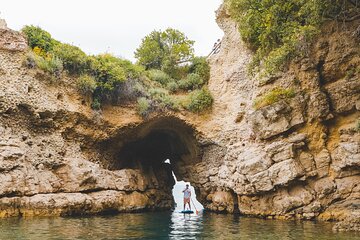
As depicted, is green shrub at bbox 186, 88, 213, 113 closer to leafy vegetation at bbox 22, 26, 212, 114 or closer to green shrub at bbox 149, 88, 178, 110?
leafy vegetation at bbox 22, 26, 212, 114

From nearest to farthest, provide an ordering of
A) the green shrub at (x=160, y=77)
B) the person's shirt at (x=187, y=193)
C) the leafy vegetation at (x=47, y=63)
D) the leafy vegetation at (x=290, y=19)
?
the leafy vegetation at (x=290, y=19) → the leafy vegetation at (x=47, y=63) → the person's shirt at (x=187, y=193) → the green shrub at (x=160, y=77)

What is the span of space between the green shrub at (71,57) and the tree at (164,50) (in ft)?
26.5

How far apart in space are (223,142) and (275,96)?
215 inches

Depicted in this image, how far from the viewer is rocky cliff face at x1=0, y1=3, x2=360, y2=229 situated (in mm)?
18141

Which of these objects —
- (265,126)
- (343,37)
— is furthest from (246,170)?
(343,37)

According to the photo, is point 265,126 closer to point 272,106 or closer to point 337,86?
point 272,106

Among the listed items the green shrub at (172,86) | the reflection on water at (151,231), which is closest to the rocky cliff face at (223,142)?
the reflection on water at (151,231)

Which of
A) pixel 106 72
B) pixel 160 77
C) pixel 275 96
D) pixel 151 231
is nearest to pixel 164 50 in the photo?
pixel 160 77

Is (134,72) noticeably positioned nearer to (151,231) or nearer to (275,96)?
(275,96)

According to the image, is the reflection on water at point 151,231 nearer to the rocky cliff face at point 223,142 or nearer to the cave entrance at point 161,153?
the rocky cliff face at point 223,142

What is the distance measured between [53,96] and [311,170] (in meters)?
15.3

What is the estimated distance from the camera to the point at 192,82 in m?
27.9

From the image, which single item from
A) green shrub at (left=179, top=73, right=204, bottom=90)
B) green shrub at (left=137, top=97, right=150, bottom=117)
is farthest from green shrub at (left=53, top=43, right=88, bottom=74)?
green shrub at (left=179, top=73, right=204, bottom=90)

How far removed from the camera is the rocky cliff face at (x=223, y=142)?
59.5 feet
